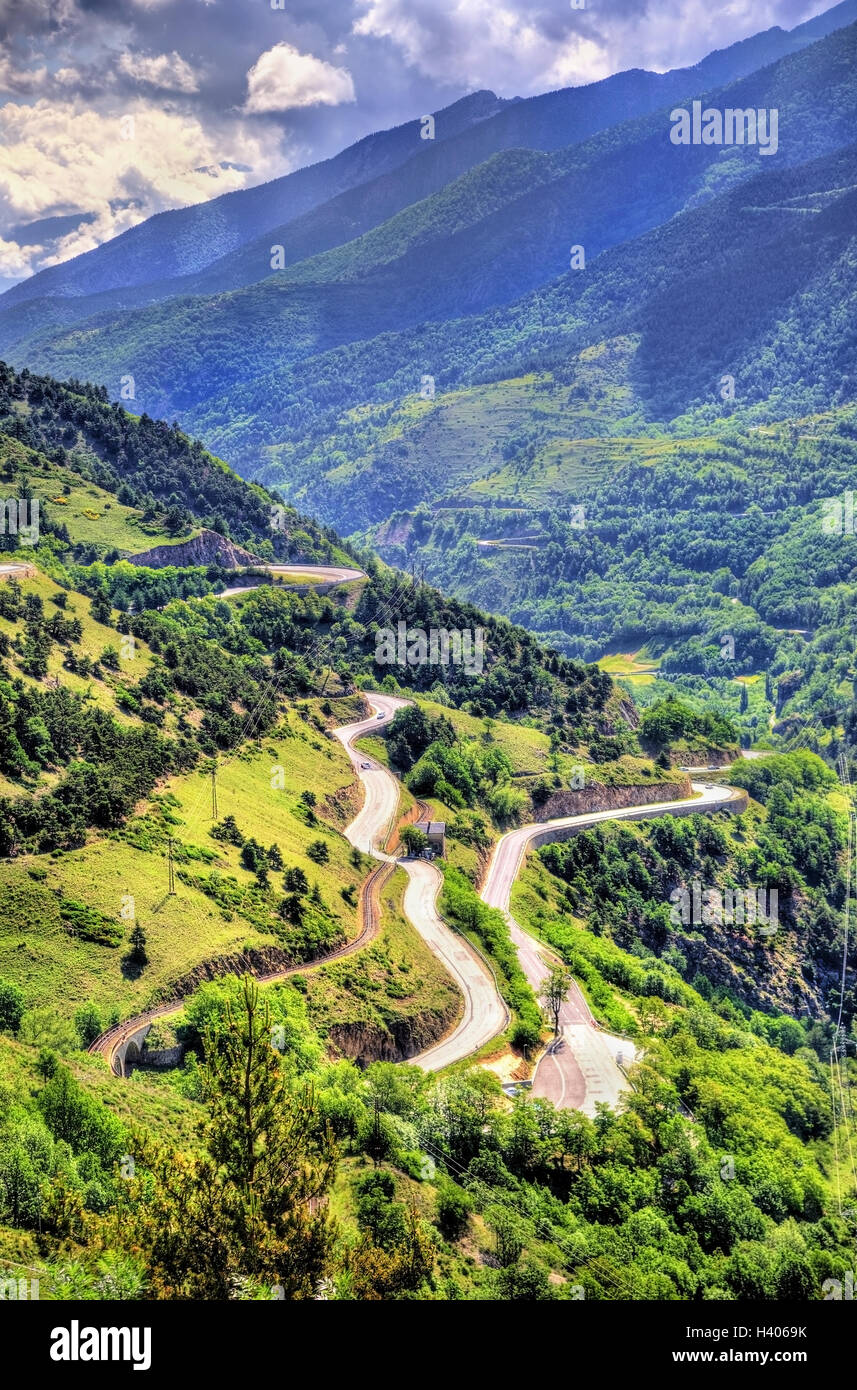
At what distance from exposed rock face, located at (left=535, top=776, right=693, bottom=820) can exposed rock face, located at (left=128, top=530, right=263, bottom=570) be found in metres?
44.3

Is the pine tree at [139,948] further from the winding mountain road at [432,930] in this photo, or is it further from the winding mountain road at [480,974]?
the winding mountain road at [432,930]

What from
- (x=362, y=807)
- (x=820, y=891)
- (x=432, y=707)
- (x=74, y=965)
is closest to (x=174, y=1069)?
(x=74, y=965)

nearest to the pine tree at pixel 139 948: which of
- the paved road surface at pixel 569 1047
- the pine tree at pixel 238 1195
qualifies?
the pine tree at pixel 238 1195

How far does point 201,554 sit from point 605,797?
1913 inches

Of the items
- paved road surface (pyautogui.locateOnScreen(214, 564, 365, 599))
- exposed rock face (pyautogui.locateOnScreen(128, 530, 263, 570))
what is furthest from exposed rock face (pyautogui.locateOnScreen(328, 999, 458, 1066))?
paved road surface (pyautogui.locateOnScreen(214, 564, 365, 599))

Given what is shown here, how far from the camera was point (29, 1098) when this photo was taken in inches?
1377

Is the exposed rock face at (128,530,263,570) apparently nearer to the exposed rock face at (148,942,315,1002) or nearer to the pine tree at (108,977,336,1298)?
the exposed rock face at (148,942,315,1002)

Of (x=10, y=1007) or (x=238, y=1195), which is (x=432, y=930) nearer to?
(x=10, y=1007)

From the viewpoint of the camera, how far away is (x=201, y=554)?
123312 mm

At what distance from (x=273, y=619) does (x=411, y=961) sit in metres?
56.4

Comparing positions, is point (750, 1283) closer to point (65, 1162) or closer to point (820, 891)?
point (65, 1162)

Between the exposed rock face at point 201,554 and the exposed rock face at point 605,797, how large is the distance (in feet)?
145

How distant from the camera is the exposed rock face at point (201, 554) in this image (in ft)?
386
